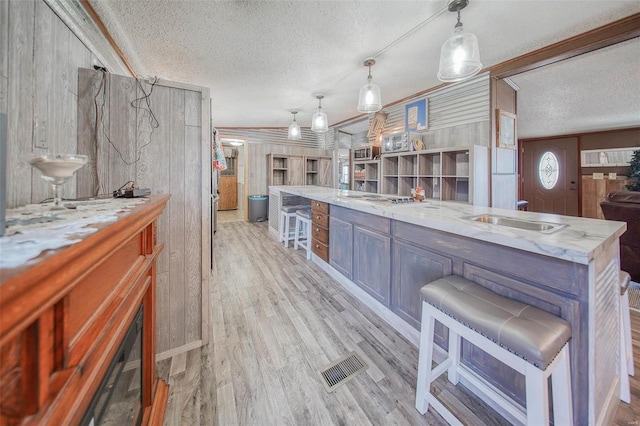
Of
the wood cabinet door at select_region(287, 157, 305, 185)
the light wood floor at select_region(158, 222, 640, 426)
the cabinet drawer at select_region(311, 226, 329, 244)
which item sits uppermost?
the wood cabinet door at select_region(287, 157, 305, 185)

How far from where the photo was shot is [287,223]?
14.9ft

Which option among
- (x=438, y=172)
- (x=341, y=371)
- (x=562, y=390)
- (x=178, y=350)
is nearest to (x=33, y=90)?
(x=178, y=350)

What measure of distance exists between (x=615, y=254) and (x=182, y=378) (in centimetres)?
277

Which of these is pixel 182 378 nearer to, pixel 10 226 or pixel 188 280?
pixel 188 280

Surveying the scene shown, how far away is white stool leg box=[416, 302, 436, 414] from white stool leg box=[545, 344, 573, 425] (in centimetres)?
51

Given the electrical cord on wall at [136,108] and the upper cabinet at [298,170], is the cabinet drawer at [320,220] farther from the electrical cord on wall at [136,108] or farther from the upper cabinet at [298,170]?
the upper cabinet at [298,170]

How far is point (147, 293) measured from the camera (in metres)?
1.26

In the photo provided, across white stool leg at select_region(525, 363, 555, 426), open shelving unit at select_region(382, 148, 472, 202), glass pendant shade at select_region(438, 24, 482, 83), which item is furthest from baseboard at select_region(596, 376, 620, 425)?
open shelving unit at select_region(382, 148, 472, 202)

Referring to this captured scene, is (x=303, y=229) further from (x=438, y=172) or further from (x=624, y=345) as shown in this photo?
(x=624, y=345)

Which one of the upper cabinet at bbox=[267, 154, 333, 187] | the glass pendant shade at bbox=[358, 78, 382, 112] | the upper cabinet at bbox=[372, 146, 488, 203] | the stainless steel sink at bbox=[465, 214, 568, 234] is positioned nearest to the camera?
the stainless steel sink at bbox=[465, 214, 568, 234]

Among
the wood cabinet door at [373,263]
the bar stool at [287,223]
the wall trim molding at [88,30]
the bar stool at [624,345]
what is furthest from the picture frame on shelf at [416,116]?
the wall trim molding at [88,30]

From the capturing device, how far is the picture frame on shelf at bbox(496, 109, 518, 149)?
3775 mm

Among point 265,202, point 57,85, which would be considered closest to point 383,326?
point 57,85

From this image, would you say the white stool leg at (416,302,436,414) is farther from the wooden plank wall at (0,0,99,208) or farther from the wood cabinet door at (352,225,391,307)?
the wooden plank wall at (0,0,99,208)
